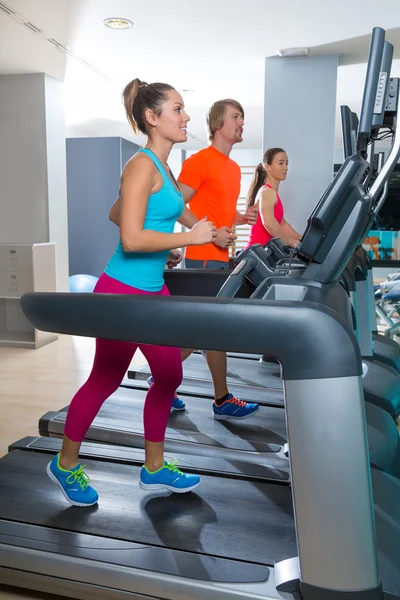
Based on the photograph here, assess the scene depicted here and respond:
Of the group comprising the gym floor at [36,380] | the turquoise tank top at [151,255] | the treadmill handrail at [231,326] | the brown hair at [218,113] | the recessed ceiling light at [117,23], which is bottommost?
the gym floor at [36,380]

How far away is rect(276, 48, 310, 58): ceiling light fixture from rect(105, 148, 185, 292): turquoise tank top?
3325mm

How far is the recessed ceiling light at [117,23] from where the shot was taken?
146 inches

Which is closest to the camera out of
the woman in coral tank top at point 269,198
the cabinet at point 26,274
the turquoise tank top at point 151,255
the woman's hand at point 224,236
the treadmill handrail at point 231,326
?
the treadmill handrail at point 231,326

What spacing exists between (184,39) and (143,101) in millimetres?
2885

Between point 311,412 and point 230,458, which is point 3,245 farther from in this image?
point 311,412

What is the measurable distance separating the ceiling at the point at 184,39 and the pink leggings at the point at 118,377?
2683 millimetres

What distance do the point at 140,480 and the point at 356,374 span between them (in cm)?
89

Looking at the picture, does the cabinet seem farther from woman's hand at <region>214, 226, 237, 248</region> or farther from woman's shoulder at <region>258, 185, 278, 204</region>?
woman's hand at <region>214, 226, 237, 248</region>

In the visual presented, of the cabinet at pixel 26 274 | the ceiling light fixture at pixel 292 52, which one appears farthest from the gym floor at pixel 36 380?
the ceiling light fixture at pixel 292 52

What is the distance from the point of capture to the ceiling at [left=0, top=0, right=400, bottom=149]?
3.49 m

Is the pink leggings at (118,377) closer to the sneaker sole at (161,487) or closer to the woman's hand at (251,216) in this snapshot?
the sneaker sole at (161,487)

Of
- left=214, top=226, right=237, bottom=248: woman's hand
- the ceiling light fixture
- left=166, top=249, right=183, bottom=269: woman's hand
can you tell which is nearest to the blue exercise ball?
the ceiling light fixture

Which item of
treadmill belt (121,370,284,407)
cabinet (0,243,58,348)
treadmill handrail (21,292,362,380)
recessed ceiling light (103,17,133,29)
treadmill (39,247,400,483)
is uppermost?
recessed ceiling light (103,17,133,29)

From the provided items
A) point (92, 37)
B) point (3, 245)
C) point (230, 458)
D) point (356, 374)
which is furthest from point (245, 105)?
point (356, 374)
